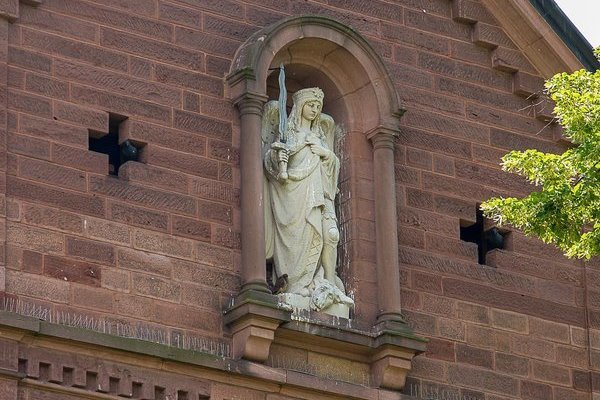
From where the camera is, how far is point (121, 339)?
25547 mm

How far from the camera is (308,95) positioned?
28.5 metres

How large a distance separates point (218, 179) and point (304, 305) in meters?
1.54

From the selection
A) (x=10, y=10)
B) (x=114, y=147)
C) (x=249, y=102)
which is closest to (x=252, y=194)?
(x=249, y=102)

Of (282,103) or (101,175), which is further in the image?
(282,103)

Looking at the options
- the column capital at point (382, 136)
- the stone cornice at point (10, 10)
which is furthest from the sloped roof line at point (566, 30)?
the stone cornice at point (10, 10)

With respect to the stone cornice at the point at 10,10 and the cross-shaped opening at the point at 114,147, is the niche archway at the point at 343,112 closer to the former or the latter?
the cross-shaped opening at the point at 114,147

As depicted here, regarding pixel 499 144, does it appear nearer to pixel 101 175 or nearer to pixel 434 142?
pixel 434 142

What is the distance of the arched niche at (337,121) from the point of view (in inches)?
1051

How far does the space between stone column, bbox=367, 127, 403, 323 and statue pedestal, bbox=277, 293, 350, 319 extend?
0.41 metres

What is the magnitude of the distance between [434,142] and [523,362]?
2.56 metres

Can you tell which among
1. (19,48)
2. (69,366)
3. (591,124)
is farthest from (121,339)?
(591,124)

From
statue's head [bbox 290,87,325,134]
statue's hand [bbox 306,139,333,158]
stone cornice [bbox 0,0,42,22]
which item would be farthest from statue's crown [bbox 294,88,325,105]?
stone cornice [bbox 0,0,42,22]

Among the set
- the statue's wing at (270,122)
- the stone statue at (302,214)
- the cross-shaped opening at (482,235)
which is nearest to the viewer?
the stone statue at (302,214)

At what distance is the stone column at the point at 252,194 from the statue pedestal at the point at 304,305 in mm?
344
